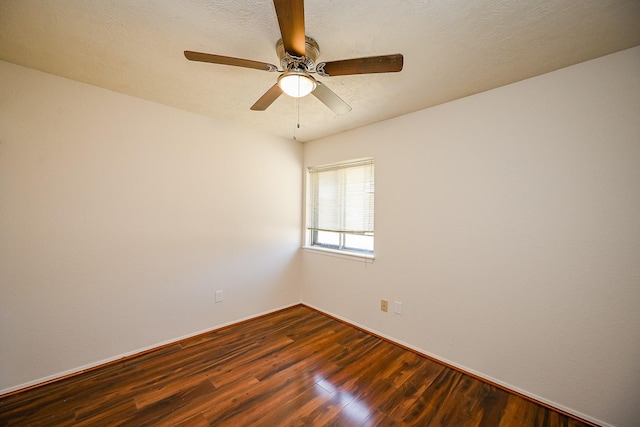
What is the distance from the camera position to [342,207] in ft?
10.2

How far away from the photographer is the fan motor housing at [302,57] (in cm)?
134

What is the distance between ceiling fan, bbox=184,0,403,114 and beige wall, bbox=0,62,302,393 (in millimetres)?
1364

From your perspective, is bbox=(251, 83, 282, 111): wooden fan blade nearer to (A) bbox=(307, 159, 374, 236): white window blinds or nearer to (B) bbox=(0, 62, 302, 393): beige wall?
(B) bbox=(0, 62, 302, 393): beige wall

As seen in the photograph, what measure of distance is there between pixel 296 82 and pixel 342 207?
6.18 ft

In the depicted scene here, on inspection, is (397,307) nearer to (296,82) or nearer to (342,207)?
(342,207)

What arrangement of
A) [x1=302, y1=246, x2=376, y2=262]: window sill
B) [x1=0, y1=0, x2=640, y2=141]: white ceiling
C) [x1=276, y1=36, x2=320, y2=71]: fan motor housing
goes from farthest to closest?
[x1=302, y1=246, x2=376, y2=262]: window sill
[x1=276, y1=36, x2=320, y2=71]: fan motor housing
[x1=0, y1=0, x2=640, y2=141]: white ceiling

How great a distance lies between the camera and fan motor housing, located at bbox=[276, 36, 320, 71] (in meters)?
1.34

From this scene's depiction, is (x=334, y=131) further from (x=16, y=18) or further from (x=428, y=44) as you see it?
(x=16, y=18)

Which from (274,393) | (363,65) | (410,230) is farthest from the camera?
(410,230)

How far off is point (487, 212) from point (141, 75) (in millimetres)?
2878

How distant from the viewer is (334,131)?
3.02 m

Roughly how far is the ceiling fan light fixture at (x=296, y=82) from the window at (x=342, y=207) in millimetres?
1480

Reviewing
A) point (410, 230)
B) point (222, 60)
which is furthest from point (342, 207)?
point (222, 60)

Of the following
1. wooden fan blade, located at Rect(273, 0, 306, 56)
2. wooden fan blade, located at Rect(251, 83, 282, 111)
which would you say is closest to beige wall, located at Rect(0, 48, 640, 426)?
wooden fan blade, located at Rect(251, 83, 282, 111)
